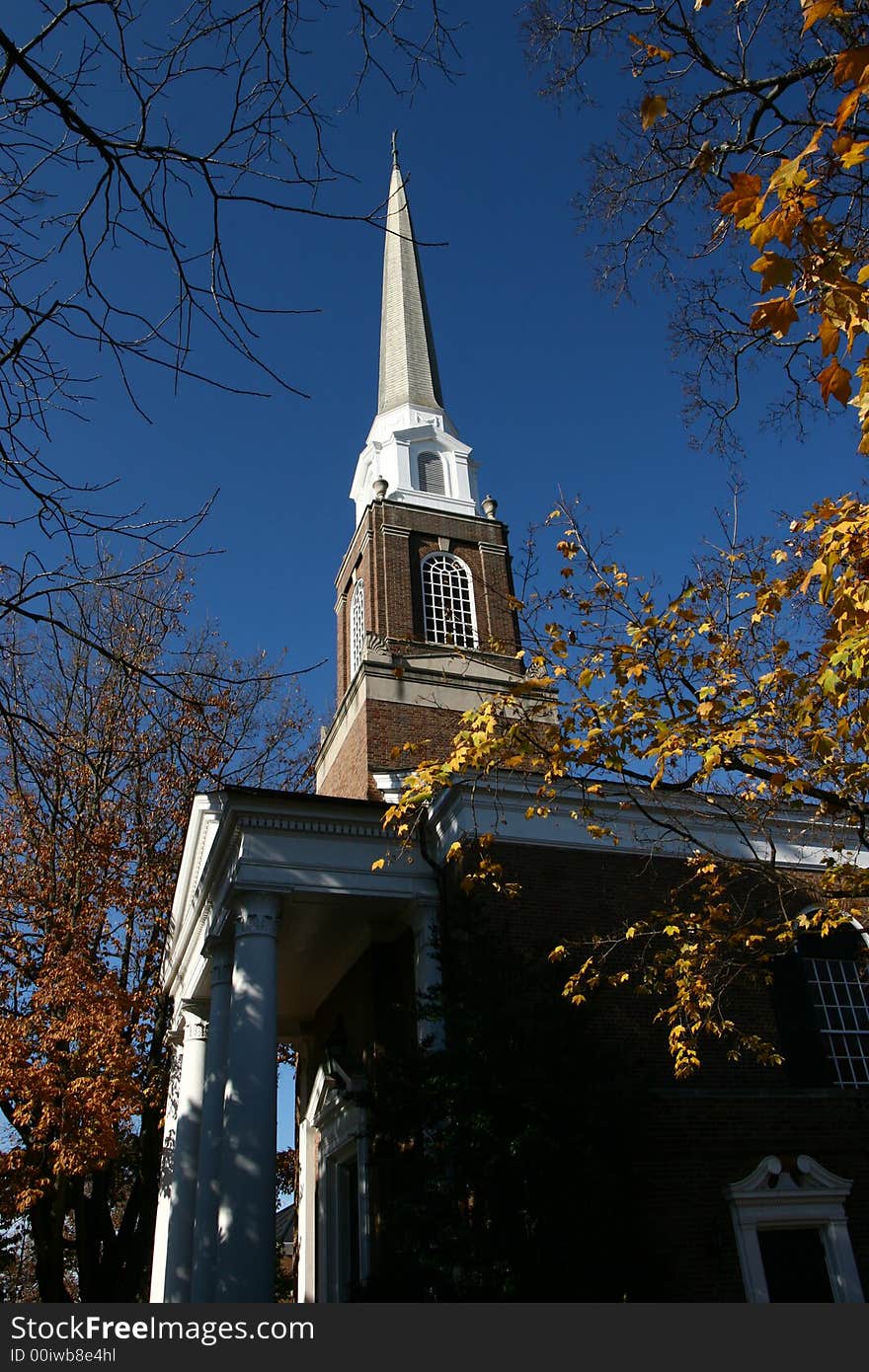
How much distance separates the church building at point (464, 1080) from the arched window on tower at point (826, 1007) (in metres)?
0.04

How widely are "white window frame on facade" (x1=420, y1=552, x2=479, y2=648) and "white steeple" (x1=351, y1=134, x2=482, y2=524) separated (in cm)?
159

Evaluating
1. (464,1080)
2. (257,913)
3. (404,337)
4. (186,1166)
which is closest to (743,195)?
(464,1080)

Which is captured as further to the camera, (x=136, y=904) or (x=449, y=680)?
(x=136, y=904)

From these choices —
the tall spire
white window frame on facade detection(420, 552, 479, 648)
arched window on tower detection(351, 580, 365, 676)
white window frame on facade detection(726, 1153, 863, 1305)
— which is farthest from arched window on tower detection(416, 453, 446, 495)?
white window frame on facade detection(726, 1153, 863, 1305)

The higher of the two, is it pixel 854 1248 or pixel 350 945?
pixel 350 945

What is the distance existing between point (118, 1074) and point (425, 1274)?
989 centimetres

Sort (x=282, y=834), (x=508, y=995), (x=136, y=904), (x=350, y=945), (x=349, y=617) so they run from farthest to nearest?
1. (x=349, y=617)
2. (x=136, y=904)
3. (x=350, y=945)
4. (x=282, y=834)
5. (x=508, y=995)

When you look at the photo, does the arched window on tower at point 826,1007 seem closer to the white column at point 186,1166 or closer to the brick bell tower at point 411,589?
the brick bell tower at point 411,589

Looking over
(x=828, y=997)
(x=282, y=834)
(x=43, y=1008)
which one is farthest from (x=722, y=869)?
(x=43, y=1008)

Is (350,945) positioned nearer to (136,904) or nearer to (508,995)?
(508,995)

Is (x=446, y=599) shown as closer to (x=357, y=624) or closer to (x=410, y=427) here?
(x=357, y=624)

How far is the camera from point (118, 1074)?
17156 mm

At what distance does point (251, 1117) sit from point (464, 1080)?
293 cm

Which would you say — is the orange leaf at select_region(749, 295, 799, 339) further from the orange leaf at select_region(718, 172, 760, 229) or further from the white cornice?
the white cornice
